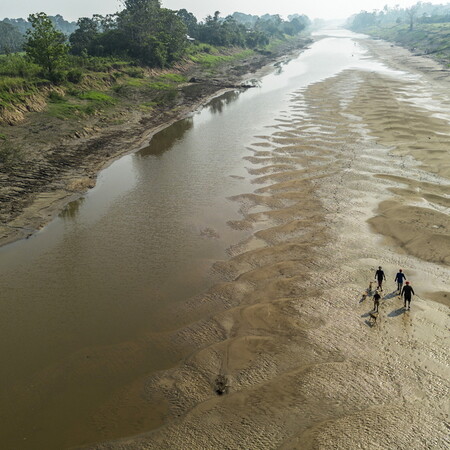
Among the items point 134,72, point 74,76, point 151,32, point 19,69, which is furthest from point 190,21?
point 19,69

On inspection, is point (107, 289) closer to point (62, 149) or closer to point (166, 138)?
point (62, 149)

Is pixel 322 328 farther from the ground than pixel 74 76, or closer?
closer

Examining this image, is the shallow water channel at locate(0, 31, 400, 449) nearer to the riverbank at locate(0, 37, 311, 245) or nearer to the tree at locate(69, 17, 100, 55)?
the riverbank at locate(0, 37, 311, 245)

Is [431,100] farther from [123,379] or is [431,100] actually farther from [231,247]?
[123,379]

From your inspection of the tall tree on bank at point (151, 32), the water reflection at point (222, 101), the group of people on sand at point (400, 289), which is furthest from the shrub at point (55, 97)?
the group of people on sand at point (400, 289)

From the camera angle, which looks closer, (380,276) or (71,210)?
(380,276)

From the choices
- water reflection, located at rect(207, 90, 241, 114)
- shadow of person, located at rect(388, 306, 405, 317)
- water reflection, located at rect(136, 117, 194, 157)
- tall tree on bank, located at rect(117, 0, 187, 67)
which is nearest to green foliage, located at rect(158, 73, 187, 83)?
tall tree on bank, located at rect(117, 0, 187, 67)
